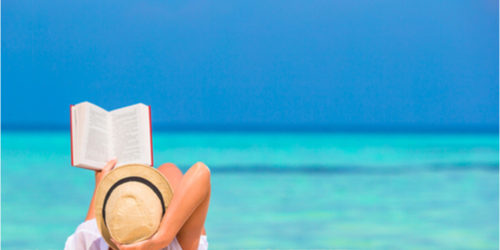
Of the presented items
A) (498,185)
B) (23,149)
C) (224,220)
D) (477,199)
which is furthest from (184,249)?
(23,149)

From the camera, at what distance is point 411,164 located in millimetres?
8664

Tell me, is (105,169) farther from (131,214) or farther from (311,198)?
(311,198)

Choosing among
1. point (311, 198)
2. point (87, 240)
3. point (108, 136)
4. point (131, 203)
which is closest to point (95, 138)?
point (108, 136)

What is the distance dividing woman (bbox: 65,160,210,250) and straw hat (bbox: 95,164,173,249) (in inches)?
1.1

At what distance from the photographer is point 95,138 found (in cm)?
210

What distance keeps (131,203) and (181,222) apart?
0.50 ft

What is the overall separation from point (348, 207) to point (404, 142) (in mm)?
8440

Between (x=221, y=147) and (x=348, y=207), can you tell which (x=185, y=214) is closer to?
(x=348, y=207)

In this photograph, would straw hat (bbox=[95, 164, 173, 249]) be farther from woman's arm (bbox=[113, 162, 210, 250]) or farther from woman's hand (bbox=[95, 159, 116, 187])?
woman's hand (bbox=[95, 159, 116, 187])

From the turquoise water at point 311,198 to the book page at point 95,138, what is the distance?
5.03 feet

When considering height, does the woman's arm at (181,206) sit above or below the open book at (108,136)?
below

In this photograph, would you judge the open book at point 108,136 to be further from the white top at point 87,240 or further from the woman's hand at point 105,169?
the white top at point 87,240

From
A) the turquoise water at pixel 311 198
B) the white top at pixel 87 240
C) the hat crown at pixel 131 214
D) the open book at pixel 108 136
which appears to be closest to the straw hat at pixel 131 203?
the hat crown at pixel 131 214

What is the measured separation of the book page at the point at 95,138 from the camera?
2055 mm
